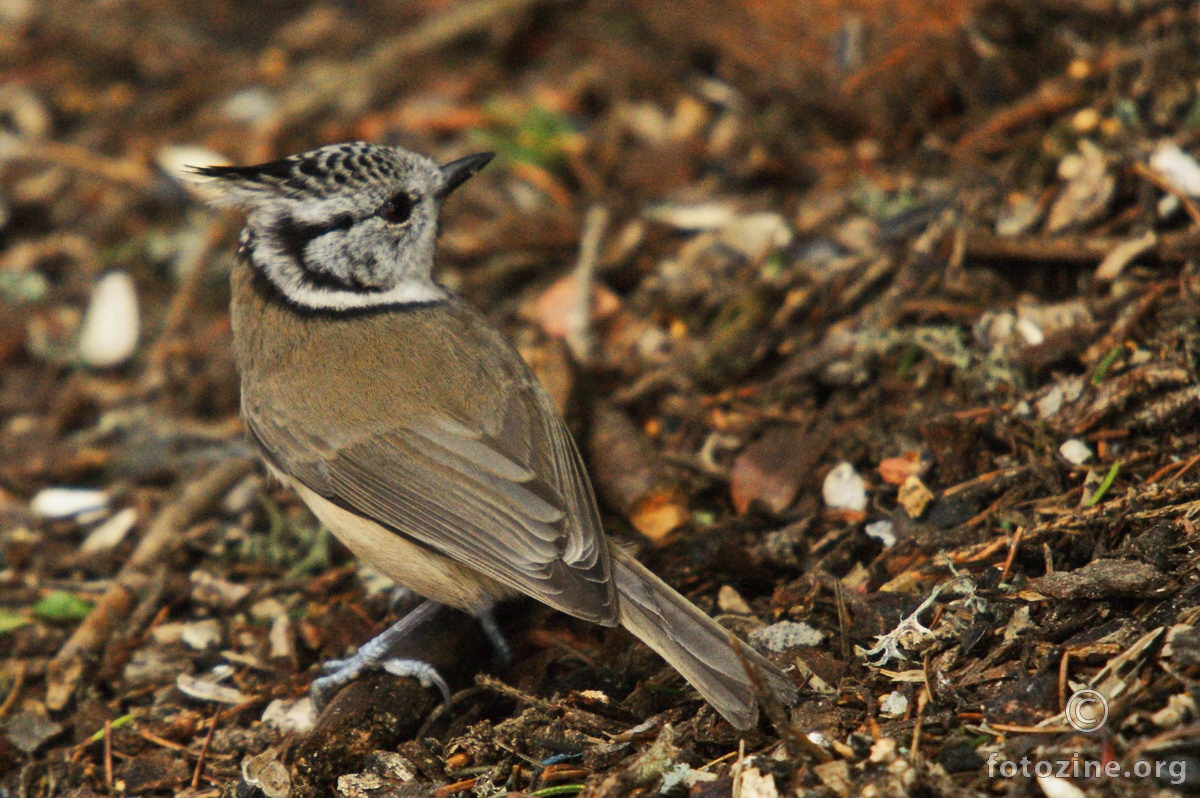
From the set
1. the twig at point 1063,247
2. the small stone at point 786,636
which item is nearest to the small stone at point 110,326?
the small stone at point 786,636

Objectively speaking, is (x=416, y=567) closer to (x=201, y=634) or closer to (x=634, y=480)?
(x=634, y=480)

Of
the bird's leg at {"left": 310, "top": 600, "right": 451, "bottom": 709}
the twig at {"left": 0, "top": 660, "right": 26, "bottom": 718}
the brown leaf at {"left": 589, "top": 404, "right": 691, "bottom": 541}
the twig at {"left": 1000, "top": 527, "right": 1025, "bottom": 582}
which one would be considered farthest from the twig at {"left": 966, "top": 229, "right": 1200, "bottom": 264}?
the twig at {"left": 0, "top": 660, "right": 26, "bottom": 718}

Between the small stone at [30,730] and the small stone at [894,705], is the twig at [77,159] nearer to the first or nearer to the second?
the small stone at [30,730]

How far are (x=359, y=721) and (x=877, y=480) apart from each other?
204 cm

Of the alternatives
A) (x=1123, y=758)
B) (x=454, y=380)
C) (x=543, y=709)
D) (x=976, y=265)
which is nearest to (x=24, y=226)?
(x=454, y=380)

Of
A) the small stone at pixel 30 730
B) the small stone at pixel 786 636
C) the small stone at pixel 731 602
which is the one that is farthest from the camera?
the small stone at pixel 30 730

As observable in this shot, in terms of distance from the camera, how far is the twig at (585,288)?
532 cm

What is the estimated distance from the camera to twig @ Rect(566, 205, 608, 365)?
532 centimetres

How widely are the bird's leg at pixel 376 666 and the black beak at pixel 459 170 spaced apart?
175 cm

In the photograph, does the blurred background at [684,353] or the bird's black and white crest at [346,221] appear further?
the bird's black and white crest at [346,221]

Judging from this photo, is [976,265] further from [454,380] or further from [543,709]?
[543,709]

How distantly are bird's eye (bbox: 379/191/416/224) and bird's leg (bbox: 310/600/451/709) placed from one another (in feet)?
5.20

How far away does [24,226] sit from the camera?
21.9 feet

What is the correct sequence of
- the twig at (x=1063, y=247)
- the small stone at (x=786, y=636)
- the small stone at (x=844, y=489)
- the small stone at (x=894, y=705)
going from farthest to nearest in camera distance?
the twig at (x=1063, y=247), the small stone at (x=844, y=489), the small stone at (x=786, y=636), the small stone at (x=894, y=705)
